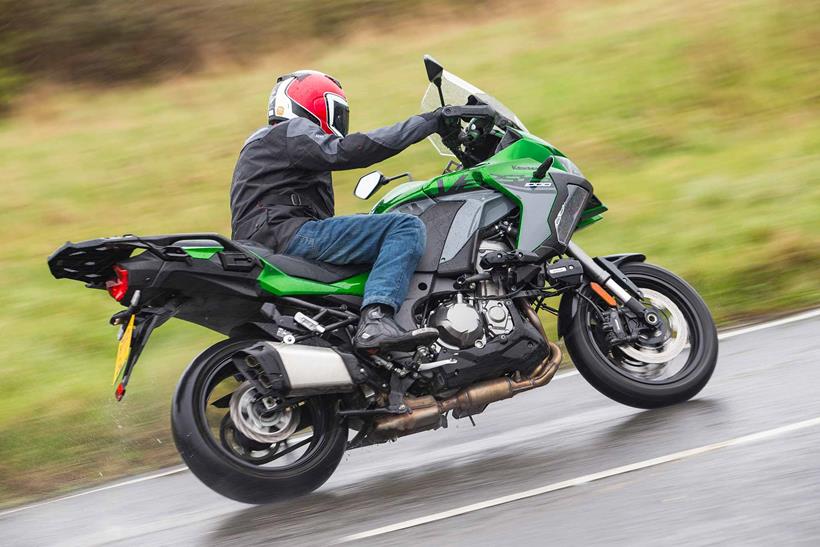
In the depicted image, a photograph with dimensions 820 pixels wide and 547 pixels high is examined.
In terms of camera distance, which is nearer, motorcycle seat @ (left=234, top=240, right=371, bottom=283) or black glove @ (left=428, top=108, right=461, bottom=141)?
motorcycle seat @ (left=234, top=240, right=371, bottom=283)

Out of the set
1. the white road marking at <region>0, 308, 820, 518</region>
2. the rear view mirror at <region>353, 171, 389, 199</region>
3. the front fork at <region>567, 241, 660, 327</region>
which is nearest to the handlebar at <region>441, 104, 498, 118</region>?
the rear view mirror at <region>353, 171, 389, 199</region>

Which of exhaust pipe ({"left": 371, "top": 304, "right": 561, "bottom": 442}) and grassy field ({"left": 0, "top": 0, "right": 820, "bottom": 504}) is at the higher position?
exhaust pipe ({"left": 371, "top": 304, "right": 561, "bottom": 442})

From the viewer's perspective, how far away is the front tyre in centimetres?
523

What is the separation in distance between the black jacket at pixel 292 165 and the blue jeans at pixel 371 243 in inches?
4.6

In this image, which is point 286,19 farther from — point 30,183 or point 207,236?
point 207,236

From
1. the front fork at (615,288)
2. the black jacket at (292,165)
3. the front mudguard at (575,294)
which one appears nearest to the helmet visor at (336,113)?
the black jacket at (292,165)

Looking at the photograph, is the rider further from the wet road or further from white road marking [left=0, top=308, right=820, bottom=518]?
white road marking [left=0, top=308, right=820, bottom=518]

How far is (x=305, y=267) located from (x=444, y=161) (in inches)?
268

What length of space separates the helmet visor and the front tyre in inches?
50.8

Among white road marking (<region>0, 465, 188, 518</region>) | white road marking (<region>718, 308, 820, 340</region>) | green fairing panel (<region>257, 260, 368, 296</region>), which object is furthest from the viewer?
white road marking (<region>718, 308, 820, 340</region>)

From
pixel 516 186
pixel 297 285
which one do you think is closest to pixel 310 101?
pixel 297 285

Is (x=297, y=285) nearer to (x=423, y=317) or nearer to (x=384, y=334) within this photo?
(x=384, y=334)

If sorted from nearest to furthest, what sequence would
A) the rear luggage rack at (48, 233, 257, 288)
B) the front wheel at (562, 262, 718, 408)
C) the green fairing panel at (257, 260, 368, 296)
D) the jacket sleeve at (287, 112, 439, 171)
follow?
the rear luggage rack at (48, 233, 257, 288) → the green fairing panel at (257, 260, 368, 296) → the jacket sleeve at (287, 112, 439, 171) → the front wheel at (562, 262, 718, 408)

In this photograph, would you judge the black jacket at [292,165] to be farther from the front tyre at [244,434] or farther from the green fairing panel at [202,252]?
the front tyre at [244,434]
